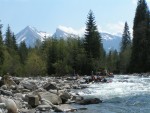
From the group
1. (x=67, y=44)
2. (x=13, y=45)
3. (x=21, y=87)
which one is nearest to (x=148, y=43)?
(x=67, y=44)

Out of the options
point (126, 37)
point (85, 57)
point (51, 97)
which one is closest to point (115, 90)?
point (51, 97)

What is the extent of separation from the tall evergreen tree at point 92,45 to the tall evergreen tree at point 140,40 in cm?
975

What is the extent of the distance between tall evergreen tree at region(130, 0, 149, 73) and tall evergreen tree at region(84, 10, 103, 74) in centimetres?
975

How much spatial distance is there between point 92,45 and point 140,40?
42.4 feet

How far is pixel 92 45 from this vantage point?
86.0 m

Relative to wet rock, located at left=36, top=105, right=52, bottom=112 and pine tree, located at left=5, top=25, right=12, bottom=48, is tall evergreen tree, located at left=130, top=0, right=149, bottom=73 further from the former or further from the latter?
wet rock, located at left=36, top=105, right=52, bottom=112

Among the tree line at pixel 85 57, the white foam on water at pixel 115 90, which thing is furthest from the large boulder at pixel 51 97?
Answer: the tree line at pixel 85 57

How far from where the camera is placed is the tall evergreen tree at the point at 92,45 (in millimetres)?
81812

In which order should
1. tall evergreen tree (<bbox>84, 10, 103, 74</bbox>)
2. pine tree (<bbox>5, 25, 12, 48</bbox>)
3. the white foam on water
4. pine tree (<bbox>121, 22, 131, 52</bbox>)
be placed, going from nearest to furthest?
the white foam on water, tall evergreen tree (<bbox>84, 10, 103, 74</bbox>), pine tree (<bbox>5, 25, 12, 48</bbox>), pine tree (<bbox>121, 22, 131, 52</bbox>)

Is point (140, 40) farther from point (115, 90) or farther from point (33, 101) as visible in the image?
point (33, 101)

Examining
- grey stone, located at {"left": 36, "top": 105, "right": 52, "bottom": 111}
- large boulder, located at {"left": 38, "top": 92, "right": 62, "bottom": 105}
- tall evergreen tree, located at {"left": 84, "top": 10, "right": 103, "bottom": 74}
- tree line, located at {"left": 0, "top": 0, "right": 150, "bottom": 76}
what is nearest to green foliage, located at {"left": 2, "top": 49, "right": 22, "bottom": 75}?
tree line, located at {"left": 0, "top": 0, "right": 150, "bottom": 76}

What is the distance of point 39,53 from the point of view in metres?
103

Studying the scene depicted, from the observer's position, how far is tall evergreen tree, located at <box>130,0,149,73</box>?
88.4 m

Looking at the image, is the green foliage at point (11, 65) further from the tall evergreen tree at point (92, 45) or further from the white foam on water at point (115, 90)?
the white foam on water at point (115, 90)
